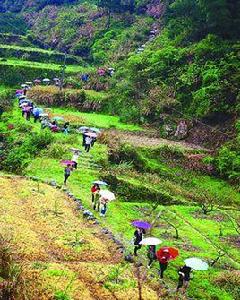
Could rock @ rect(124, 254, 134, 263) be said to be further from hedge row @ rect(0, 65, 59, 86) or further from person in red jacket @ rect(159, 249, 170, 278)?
hedge row @ rect(0, 65, 59, 86)

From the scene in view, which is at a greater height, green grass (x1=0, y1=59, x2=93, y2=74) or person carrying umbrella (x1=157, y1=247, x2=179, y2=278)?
person carrying umbrella (x1=157, y1=247, x2=179, y2=278)

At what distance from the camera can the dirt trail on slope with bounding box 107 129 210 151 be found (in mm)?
35391

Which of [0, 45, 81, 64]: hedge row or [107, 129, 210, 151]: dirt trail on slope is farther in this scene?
[0, 45, 81, 64]: hedge row

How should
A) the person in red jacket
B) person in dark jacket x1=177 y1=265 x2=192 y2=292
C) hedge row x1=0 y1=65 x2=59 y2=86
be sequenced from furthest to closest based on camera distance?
hedge row x1=0 y1=65 x2=59 y2=86 < the person in red jacket < person in dark jacket x1=177 y1=265 x2=192 y2=292

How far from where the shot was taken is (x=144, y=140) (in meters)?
36.7

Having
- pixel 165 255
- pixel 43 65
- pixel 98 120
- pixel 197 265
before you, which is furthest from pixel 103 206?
pixel 43 65

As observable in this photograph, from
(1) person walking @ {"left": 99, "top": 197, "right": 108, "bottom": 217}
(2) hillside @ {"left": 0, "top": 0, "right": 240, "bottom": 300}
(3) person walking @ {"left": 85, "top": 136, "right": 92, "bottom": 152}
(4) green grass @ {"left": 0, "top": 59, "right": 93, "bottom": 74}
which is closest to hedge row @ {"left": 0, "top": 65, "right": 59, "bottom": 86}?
(2) hillside @ {"left": 0, "top": 0, "right": 240, "bottom": 300}

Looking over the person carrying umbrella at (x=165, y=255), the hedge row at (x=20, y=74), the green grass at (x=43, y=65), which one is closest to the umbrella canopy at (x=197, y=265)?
the person carrying umbrella at (x=165, y=255)

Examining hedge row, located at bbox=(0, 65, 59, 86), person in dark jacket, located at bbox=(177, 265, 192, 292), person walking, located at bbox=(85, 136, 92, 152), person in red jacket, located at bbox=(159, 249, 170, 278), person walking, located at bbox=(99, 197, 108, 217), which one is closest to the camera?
person in dark jacket, located at bbox=(177, 265, 192, 292)

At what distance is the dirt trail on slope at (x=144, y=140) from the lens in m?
35.4

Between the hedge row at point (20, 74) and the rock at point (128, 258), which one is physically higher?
the rock at point (128, 258)

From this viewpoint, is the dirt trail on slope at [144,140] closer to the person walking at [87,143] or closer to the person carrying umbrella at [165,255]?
the person walking at [87,143]

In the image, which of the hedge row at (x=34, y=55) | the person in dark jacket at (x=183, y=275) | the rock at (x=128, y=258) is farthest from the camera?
the hedge row at (x=34, y=55)

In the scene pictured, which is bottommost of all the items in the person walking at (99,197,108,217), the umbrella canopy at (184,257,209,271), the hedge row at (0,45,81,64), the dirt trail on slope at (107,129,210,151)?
the dirt trail on slope at (107,129,210,151)
